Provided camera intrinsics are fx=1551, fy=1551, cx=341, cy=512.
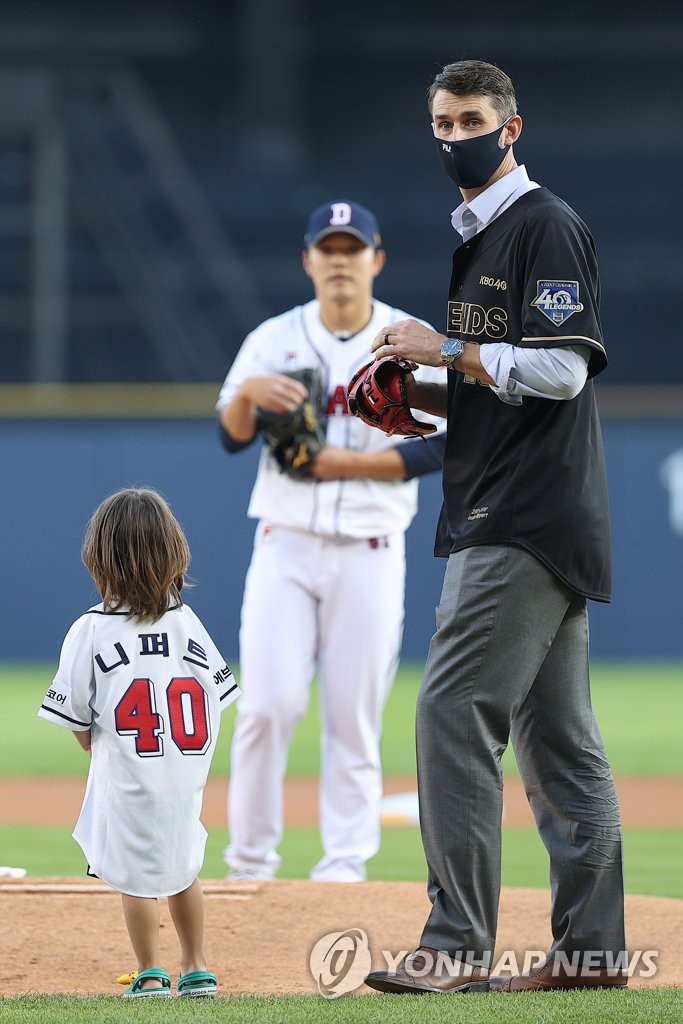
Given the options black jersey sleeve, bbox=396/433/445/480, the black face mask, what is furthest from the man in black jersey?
black jersey sleeve, bbox=396/433/445/480

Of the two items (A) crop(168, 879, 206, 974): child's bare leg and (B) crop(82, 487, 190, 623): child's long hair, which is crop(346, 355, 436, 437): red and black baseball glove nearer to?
(B) crop(82, 487, 190, 623): child's long hair

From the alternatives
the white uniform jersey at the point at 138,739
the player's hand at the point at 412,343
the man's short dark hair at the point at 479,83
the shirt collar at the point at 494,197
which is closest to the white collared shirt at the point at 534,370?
the player's hand at the point at 412,343

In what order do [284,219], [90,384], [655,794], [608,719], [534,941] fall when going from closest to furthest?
[534,941]
[655,794]
[608,719]
[90,384]
[284,219]

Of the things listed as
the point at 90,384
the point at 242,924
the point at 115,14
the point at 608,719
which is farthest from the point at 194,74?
the point at 242,924

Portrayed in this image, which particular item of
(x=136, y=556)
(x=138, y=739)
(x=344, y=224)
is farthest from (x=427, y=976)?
(x=344, y=224)

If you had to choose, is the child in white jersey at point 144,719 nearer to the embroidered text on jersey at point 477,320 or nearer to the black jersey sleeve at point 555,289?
the embroidered text on jersey at point 477,320

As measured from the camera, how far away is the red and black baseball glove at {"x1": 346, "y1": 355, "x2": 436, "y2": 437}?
11.5ft

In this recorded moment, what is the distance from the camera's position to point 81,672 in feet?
10.2

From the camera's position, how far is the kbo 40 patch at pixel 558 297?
3105 mm

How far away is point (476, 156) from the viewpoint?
3.31 metres

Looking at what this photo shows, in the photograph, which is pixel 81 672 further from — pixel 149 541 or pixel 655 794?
pixel 655 794

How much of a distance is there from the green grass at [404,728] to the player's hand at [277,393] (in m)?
3.74

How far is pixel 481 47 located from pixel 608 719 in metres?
13.6

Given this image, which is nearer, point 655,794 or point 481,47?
point 655,794
